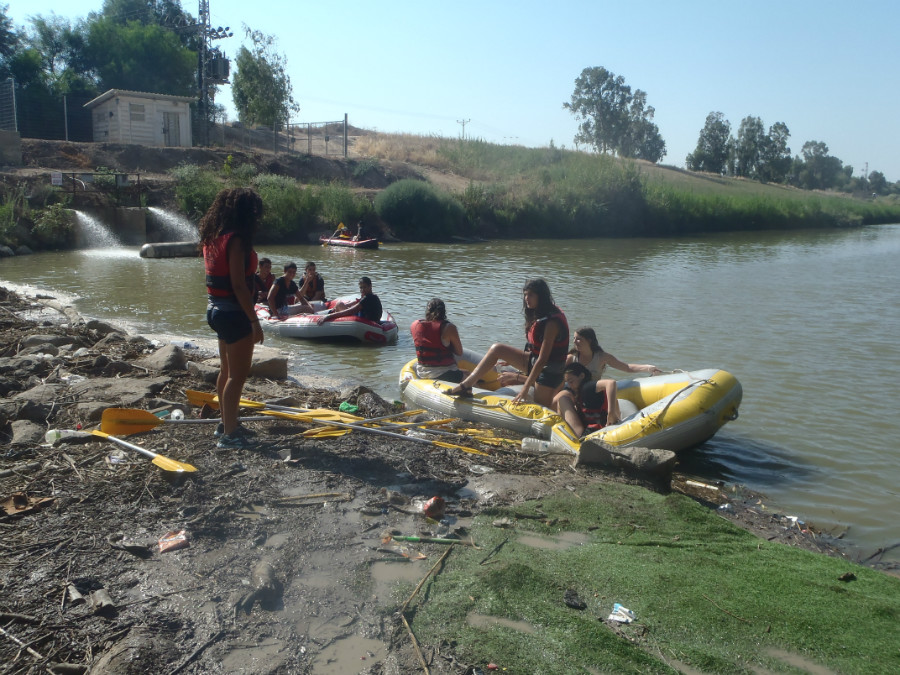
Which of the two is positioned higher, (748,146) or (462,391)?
(748,146)

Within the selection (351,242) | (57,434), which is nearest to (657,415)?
(57,434)

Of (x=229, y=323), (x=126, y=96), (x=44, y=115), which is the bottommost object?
(x=229, y=323)

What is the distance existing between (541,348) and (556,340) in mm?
161

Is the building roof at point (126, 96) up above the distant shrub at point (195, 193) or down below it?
above

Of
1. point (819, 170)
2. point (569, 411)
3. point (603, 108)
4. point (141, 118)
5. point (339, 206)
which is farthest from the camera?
point (819, 170)

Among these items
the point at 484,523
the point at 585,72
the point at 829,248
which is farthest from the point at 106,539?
the point at 585,72

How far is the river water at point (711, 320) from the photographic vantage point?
682 centimetres

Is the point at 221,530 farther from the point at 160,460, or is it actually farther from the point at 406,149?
the point at 406,149

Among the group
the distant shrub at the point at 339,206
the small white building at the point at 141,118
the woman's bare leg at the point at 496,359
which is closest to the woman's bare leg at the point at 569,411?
the woman's bare leg at the point at 496,359

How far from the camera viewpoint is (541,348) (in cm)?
696

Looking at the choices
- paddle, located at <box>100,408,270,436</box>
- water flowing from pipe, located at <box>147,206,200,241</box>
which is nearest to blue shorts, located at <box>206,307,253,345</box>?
paddle, located at <box>100,408,270,436</box>

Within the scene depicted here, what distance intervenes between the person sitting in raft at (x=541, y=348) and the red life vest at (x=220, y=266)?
2.94 meters

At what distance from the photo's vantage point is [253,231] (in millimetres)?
4766

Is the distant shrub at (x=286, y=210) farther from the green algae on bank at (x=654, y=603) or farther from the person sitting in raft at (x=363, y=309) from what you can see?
the green algae on bank at (x=654, y=603)
